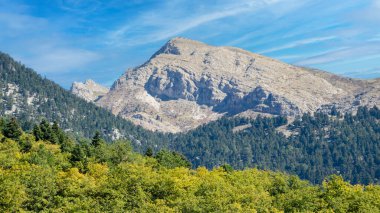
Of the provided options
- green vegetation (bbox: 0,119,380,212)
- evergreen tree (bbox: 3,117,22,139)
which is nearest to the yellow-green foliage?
green vegetation (bbox: 0,119,380,212)

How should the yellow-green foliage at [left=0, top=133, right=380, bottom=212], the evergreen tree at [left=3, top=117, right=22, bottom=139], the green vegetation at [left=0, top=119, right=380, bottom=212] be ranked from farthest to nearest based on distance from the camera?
the evergreen tree at [left=3, top=117, right=22, bottom=139]
the green vegetation at [left=0, top=119, right=380, bottom=212]
the yellow-green foliage at [left=0, top=133, right=380, bottom=212]

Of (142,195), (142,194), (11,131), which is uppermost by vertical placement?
(11,131)

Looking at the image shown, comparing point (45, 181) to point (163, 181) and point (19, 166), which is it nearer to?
point (19, 166)

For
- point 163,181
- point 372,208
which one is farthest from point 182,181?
point 372,208

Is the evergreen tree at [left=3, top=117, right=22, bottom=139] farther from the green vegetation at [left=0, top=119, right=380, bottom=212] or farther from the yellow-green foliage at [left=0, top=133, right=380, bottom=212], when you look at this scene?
the yellow-green foliage at [left=0, top=133, right=380, bottom=212]

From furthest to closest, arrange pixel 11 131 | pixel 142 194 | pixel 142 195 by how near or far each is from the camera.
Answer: pixel 11 131 < pixel 142 194 < pixel 142 195

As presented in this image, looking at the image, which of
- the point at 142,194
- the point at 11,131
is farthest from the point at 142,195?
the point at 11,131

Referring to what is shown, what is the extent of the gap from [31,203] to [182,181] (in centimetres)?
3348

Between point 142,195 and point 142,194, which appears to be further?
point 142,194

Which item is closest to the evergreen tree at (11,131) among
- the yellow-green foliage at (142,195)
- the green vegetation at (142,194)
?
the green vegetation at (142,194)

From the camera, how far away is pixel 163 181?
3932 inches

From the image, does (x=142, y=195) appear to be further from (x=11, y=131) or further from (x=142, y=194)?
(x=11, y=131)

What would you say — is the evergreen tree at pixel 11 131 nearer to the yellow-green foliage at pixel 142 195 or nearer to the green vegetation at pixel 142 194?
the green vegetation at pixel 142 194

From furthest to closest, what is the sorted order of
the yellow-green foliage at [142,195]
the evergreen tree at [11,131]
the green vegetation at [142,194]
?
the evergreen tree at [11,131], the green vegetation at [142,194], the yellow-green foliage at [142,195]
